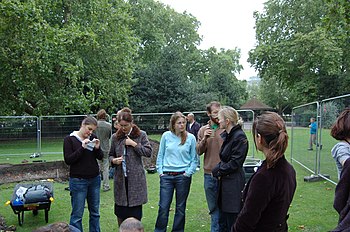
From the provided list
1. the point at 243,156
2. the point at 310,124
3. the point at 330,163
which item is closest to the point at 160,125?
the point at 310,124

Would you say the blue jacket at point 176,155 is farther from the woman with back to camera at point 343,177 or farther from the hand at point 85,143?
the woman with back to camera at point 343,177

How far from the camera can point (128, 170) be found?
4465mm

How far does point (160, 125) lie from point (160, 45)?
22.6 m

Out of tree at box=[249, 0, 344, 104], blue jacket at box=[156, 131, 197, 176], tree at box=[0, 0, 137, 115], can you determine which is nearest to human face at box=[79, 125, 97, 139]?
blue jacket at box=[156, 131, 197, 176]

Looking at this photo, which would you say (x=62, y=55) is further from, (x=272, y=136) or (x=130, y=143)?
(x=272, y=136)

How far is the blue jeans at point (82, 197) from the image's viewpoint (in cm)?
455

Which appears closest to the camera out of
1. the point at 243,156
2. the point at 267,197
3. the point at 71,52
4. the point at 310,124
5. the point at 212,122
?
the point at 267,197

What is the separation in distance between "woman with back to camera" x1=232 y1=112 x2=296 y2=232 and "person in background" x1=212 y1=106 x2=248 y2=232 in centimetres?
141

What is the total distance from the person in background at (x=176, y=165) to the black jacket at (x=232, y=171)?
31.2 inches

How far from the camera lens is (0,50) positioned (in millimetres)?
14484

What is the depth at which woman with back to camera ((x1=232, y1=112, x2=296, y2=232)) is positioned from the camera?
2.37m

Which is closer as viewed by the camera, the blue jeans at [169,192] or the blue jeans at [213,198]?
the blue jeans at [213,198]

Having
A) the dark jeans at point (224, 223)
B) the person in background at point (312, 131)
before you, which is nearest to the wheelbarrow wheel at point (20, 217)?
the dark jeans at point (224, 223)

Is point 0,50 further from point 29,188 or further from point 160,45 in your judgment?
point 160,45
